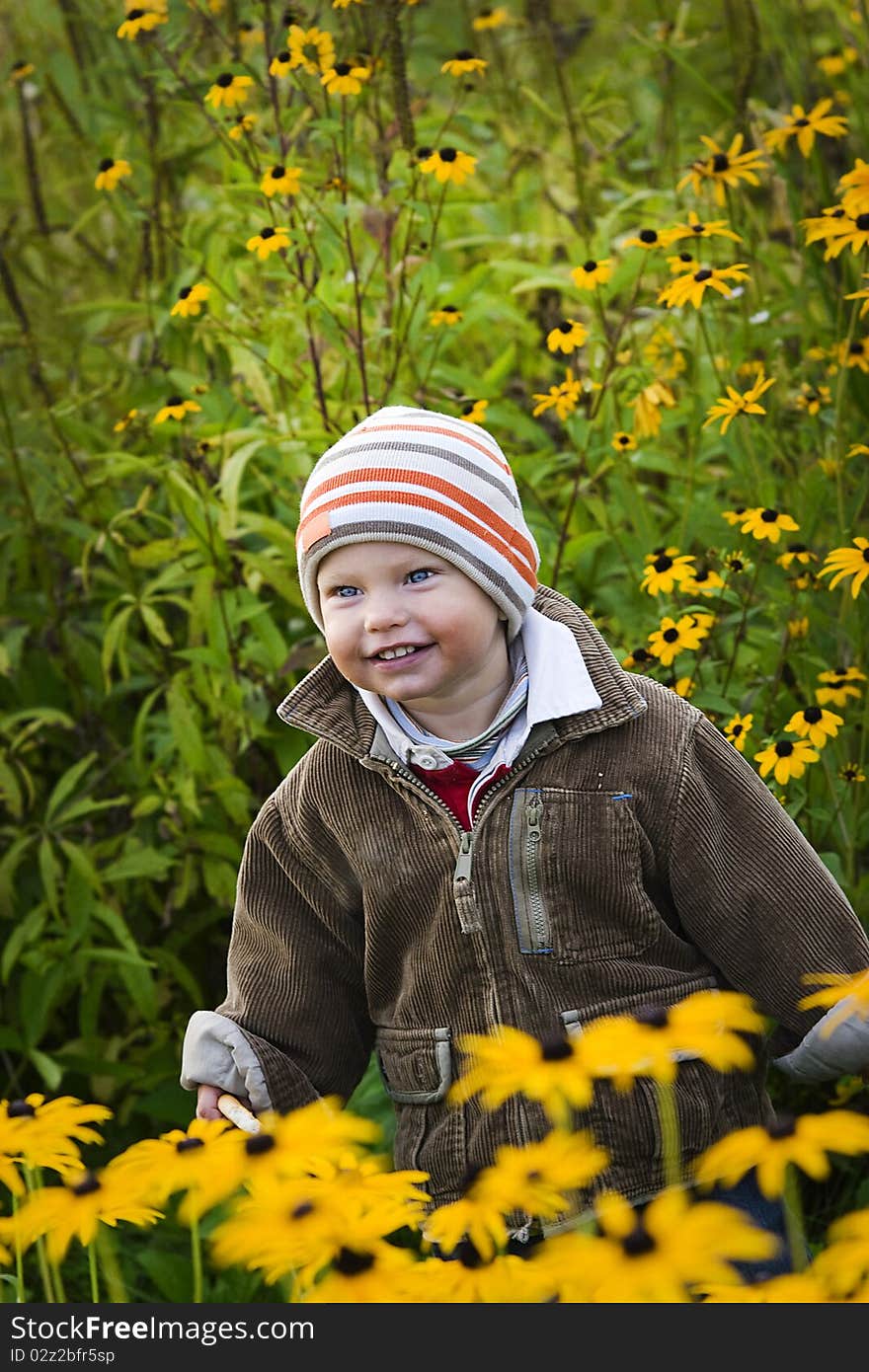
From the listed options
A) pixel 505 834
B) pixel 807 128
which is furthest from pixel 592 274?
pixel 505 834

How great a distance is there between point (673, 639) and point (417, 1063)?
1.76 ft

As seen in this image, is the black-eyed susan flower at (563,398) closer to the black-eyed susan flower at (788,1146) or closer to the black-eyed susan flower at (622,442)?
the black-eyed susan flower at (622,442)

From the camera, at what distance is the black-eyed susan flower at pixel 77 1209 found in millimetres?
886

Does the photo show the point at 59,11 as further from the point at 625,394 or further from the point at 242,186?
the point at 625,394

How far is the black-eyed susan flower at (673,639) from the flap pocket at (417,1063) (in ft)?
1.60

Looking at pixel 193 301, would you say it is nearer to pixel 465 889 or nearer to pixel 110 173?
pixel 110 173

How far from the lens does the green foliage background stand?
6.42 ft

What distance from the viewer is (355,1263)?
81 cm

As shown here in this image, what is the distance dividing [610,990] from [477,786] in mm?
205

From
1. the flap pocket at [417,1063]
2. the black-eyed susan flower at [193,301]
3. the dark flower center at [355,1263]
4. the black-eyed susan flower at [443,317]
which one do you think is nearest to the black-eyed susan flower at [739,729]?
the flap pocket at [417,1063]

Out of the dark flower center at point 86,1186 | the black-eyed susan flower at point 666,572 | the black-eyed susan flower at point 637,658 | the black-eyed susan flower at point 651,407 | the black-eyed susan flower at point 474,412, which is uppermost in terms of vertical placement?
the black-eyed susan flower at point 474,412

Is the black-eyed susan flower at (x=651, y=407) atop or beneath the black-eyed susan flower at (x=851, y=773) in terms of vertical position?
atop

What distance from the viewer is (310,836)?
1.46m

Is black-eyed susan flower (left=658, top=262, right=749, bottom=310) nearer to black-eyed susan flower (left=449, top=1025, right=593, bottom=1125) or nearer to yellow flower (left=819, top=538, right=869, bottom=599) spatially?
yellow flower (left=819, top=538, right=869, bottom=599)
